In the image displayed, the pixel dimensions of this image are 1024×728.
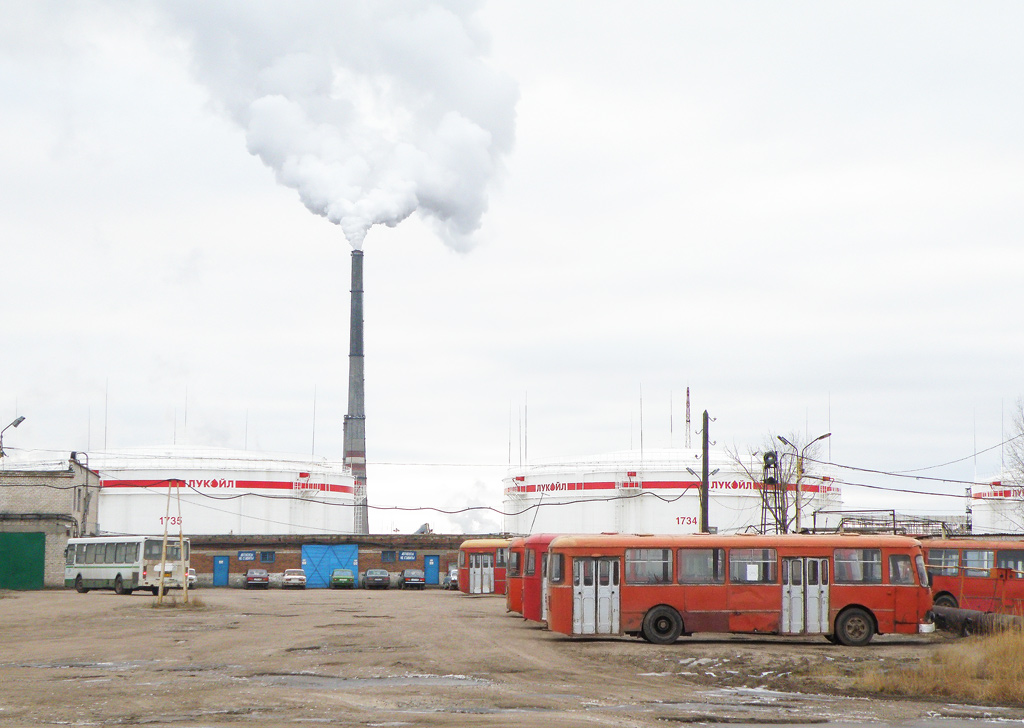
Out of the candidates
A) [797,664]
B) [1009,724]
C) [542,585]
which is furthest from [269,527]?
[1009,724]

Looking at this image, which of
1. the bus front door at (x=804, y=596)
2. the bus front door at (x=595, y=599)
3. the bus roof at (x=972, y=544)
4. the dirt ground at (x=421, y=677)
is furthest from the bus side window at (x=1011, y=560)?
the bus front door at (x=595, y=599)

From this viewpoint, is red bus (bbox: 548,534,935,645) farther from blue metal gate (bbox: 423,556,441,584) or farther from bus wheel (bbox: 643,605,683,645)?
blue metal gate (bbox: 423,556,441,584)

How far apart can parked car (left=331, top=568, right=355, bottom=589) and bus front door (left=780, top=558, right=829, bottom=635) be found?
4620 cm

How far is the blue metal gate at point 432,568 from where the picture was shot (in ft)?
238

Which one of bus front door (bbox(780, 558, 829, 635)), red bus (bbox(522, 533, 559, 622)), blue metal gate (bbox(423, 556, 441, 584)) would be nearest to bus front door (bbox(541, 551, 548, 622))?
red bus (bbox(522, 533, 559, 622))

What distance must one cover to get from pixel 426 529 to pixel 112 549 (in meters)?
44.2

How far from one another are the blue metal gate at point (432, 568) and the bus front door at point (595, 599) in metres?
48.9

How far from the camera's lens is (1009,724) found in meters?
13.7

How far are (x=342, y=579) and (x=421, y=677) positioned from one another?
168 ft

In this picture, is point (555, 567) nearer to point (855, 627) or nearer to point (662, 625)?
point (662, 625)

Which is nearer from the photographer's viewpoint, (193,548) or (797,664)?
(797,664)

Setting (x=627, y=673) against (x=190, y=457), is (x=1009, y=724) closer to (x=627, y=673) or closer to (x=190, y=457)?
(x=627, y=673)

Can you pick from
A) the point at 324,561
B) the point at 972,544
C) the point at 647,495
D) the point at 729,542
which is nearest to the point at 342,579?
the point at 324,561

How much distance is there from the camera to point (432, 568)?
239ft
